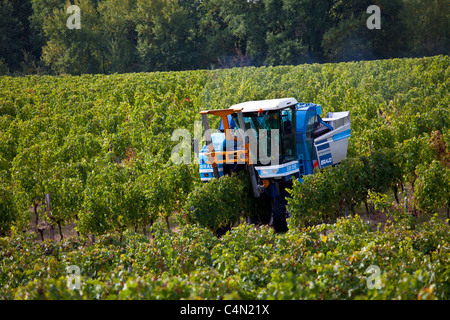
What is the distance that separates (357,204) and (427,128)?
4.05 meters

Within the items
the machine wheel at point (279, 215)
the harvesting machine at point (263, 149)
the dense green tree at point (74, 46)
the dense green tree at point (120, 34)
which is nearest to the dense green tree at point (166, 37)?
the dense green tree at point (120, 34)

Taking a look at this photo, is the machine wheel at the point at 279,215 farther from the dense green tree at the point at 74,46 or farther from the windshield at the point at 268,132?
the dense green tree at the point at 74,46

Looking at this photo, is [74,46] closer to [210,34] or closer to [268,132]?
[210,34]

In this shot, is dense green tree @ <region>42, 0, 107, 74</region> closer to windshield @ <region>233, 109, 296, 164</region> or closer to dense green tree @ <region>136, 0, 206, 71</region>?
dense green tree @ <region>136, 0, 206, 71</region>

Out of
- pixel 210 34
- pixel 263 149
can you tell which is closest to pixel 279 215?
pixel 263 149

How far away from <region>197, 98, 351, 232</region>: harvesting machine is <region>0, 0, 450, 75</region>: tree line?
42137 mm

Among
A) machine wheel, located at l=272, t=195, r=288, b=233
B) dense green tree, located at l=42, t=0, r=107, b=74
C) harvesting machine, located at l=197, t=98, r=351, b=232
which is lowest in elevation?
machine wheel, located at l=272, t=195, r=288, b=233

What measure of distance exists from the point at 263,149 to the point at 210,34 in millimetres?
52291

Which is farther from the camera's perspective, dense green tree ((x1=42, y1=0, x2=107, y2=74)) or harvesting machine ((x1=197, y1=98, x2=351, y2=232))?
dense green tree ((x1=42, y1=0, x2=107, y2=74))

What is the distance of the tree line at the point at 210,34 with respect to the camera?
52.3 m

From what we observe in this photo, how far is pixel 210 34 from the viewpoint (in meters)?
59.7

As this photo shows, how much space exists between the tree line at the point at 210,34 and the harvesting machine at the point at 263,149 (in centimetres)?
4214

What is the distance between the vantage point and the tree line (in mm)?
52344

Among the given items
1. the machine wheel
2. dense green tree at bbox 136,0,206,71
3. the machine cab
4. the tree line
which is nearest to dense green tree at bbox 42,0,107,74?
the tree line
